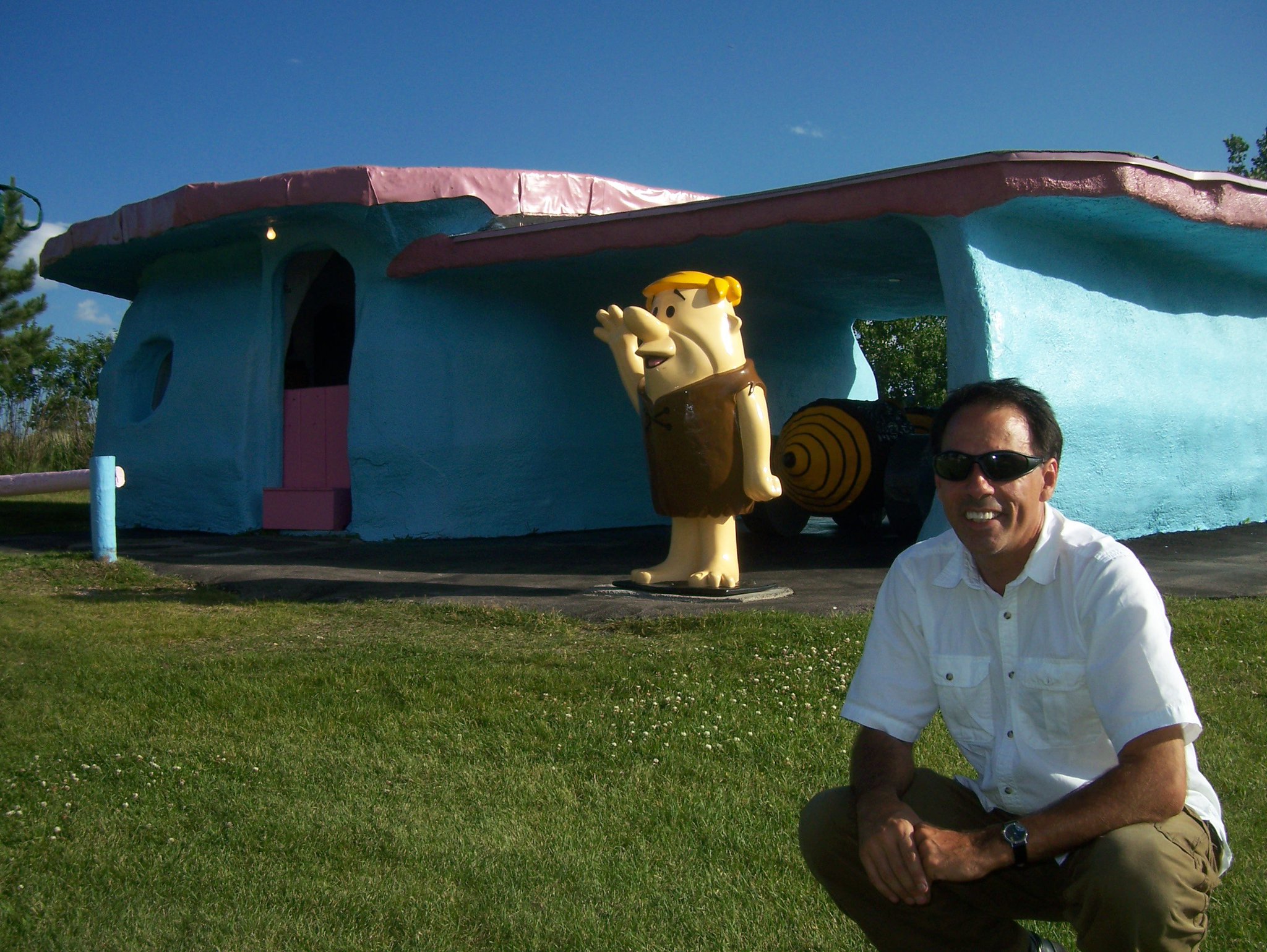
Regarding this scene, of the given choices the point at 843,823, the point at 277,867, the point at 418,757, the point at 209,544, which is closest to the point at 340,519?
the point at 209,544

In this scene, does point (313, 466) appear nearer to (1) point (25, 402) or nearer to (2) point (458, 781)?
(2) point (458, 781)

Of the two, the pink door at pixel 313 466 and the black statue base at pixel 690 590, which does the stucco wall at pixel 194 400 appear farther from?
the black statue base at pixel 690 590

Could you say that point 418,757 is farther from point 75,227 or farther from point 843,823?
point 75,227

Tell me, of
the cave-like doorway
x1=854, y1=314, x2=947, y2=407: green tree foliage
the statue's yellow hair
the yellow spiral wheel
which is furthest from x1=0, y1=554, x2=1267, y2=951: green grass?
x1=854, y1=314, x2=947, y2=407: green tree foliage

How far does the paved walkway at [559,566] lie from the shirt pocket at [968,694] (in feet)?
11.9

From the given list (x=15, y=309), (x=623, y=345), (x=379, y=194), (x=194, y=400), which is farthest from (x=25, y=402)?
(x=623, y=345)

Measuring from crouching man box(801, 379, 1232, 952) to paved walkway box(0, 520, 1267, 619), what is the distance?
3606 millimetres

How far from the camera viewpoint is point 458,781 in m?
3.38

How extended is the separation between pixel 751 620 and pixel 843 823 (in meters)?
3.33

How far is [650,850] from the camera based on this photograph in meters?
2.84

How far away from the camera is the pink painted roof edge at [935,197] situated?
6.88 metres

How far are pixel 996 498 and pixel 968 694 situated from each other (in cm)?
37

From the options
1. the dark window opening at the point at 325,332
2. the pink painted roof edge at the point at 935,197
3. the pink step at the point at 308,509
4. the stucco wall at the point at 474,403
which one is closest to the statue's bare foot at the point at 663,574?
the pink painted roof edge at the point at 935,197

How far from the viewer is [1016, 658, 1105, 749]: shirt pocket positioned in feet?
6.41
